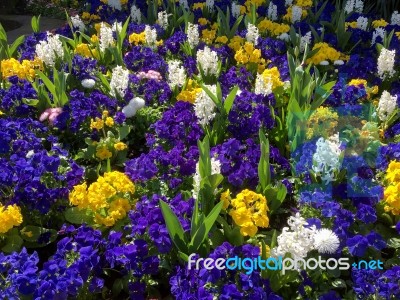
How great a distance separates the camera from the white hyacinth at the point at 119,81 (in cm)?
425

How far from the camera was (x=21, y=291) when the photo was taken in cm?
228

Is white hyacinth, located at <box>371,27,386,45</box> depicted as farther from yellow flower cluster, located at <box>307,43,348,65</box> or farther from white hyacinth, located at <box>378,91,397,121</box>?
white hyacinth, located at <box>378,91,397,121</box>

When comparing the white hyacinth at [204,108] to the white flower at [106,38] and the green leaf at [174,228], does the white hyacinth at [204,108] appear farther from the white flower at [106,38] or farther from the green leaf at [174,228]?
the white flower at [106,38]

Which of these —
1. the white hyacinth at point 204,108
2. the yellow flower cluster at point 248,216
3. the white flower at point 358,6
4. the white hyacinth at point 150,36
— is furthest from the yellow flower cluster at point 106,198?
A: the white flower at point 358,6

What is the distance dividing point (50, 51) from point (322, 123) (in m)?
2.55

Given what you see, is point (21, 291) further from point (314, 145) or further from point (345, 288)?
point (314, 145)

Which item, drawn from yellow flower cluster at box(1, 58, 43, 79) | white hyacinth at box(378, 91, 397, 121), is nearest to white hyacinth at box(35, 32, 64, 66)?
yellow flower cluster at box(1, 58, 43, 79)

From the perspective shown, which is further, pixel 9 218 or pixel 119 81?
pixel 119 81

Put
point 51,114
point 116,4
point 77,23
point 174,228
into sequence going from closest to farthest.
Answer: point 174,228, point 51,114, point 77,23, point 116,4

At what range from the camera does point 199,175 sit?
2992 mm

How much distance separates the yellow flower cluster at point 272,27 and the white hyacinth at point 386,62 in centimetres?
154

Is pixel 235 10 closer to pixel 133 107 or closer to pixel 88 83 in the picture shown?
pixel 88 83

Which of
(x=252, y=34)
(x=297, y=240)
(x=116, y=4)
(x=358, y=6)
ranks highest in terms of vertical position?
(x=297, y=240)

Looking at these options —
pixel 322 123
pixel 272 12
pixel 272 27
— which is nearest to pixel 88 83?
pixel 322 123
